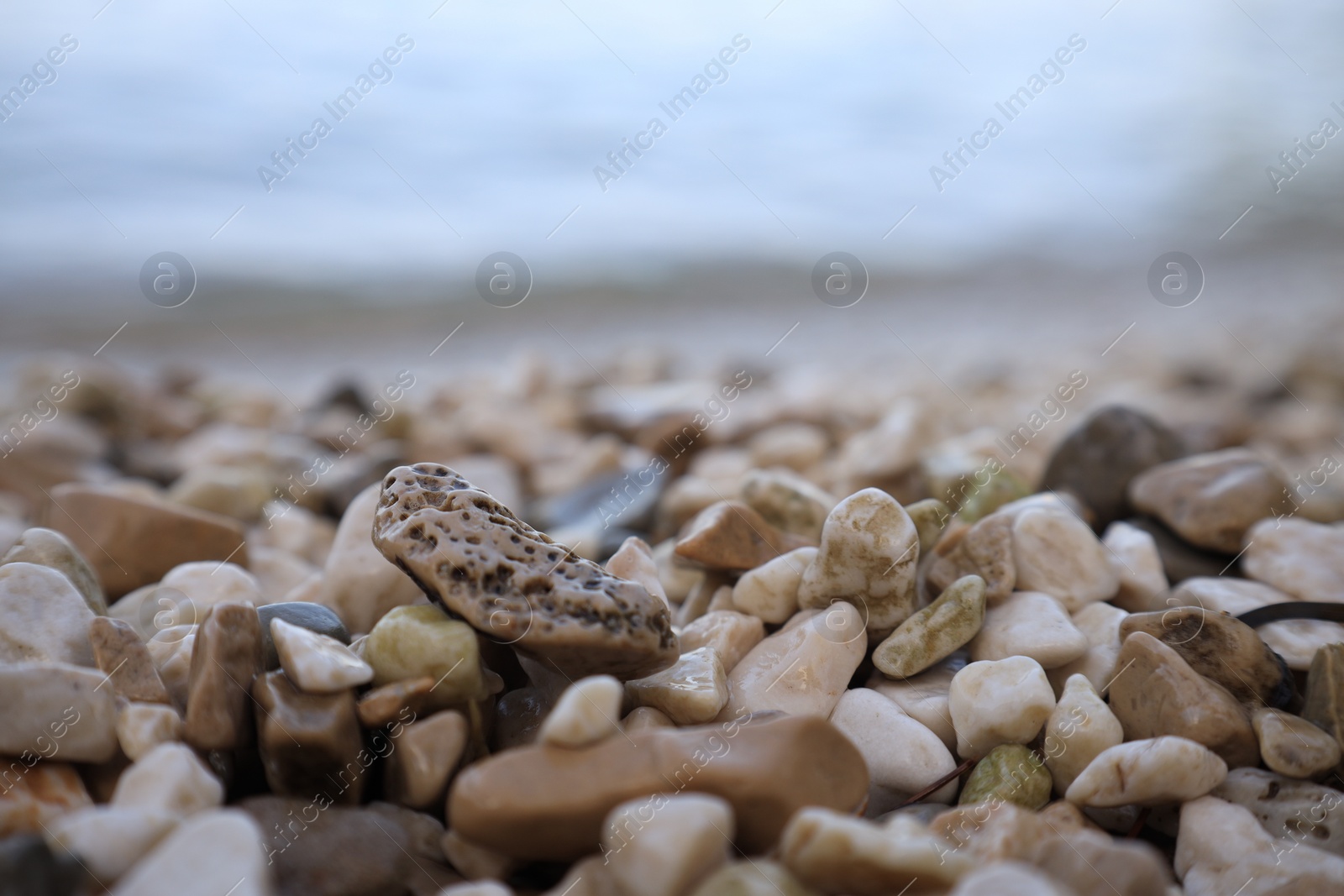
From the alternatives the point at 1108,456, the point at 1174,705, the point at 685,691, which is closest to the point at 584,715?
the point at 685,691

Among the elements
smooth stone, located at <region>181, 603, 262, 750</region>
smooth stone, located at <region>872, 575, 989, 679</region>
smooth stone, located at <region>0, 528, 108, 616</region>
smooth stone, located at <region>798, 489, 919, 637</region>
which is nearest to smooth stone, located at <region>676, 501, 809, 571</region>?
smooth stone, located at <region>798, 489, 919, 637</region>

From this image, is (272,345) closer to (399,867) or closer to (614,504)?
(614,504)

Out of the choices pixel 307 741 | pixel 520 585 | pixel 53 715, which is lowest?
pixel 53 715

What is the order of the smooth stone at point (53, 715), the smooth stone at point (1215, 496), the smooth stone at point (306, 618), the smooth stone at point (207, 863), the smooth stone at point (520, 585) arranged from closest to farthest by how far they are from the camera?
the smooth stone at point (207, 863) < the smooth stone at point (53, 715) < the smooth stone at point (520, 585) < the smooth stone at point (306, 618) < the smooth stone at point (1215, 496)

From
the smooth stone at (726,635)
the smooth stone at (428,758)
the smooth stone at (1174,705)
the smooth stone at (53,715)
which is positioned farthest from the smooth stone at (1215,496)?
the smooth stone at (53,715)

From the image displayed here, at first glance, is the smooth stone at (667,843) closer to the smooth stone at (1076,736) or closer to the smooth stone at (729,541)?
the smooth stone at (1076,736)

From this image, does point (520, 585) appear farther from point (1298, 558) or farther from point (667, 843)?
point (1298, 558)

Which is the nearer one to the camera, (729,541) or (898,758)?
(898,758)
